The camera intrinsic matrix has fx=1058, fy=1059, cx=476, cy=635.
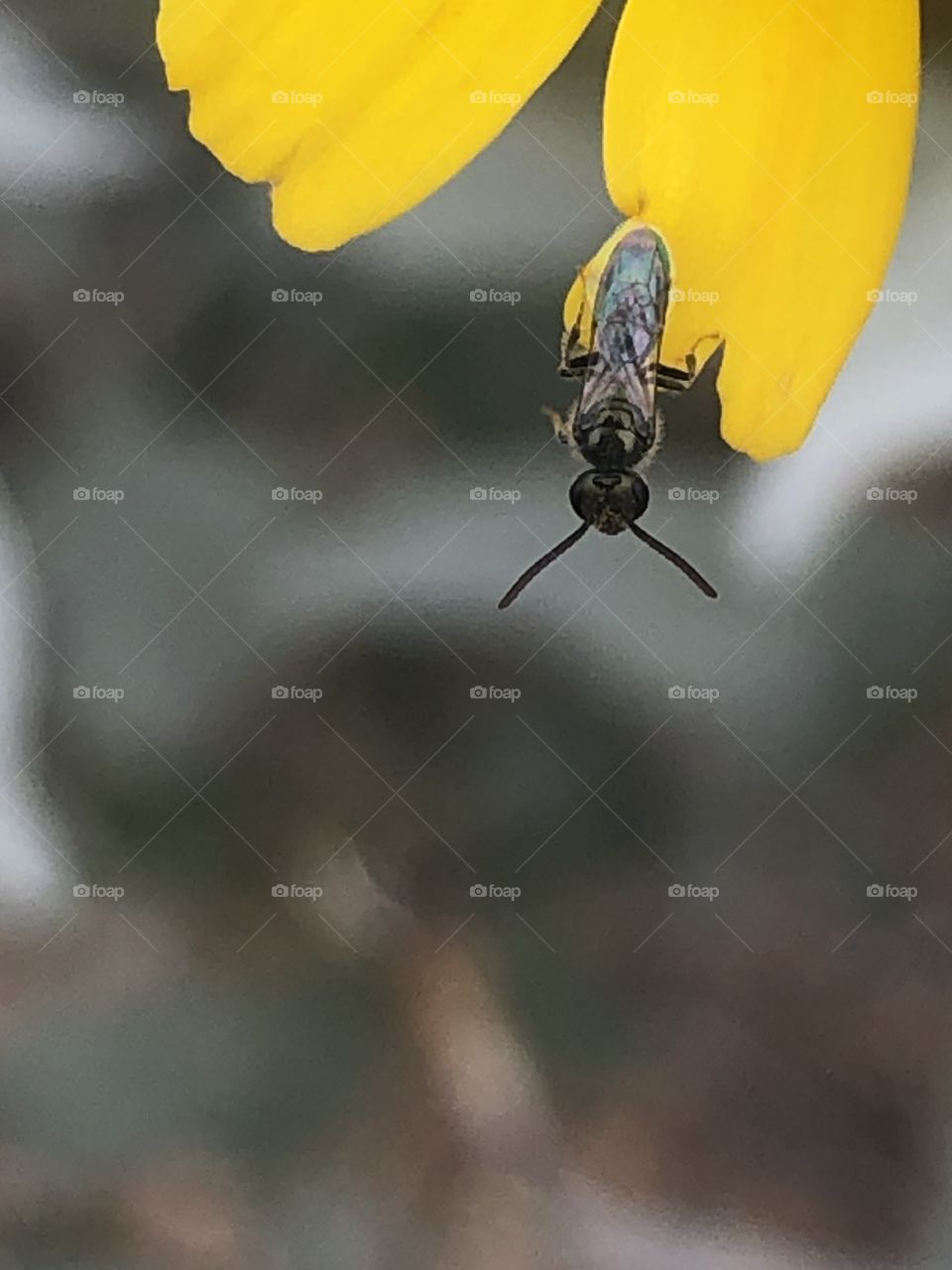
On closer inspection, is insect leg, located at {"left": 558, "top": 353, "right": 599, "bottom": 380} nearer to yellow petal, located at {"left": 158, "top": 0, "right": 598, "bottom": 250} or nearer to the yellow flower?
the yellow flower

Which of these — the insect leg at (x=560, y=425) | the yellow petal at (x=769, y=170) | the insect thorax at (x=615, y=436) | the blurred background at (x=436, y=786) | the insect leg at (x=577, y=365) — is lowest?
the blurred background at (x=436, y=786)

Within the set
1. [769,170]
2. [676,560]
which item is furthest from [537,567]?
[769,170]

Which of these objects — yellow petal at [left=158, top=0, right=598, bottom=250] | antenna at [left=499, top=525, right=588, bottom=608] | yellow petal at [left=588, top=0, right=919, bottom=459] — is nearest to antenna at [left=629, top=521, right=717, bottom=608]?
antenna at [left=499, top=525, right=588, bottom=608]

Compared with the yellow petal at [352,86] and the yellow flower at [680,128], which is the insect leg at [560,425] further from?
the yellow petal at [352,86]

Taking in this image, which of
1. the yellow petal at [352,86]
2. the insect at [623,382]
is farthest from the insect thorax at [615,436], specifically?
the yellow petal at [352,86]

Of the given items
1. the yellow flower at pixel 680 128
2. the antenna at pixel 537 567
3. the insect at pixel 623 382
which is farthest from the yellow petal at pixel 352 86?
the antenna at pixel 537 567

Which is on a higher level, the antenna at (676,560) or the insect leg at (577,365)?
the insect leg at (577,365)

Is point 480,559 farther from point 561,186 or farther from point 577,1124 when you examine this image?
point 577,1124
